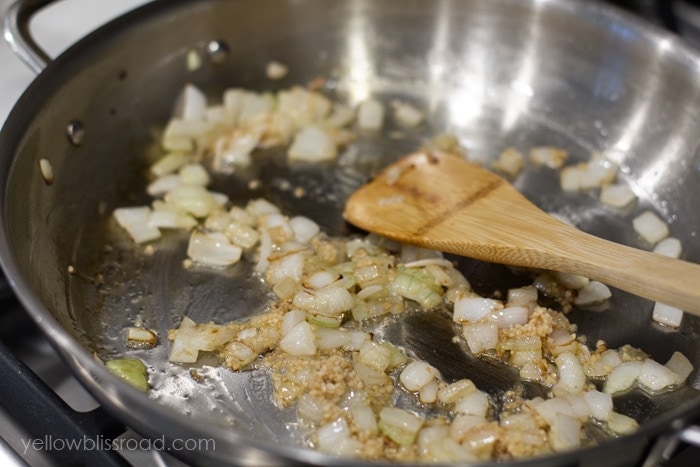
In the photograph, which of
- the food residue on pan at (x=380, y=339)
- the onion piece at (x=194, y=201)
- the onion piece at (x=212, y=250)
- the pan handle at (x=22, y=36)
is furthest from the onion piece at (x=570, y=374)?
the pan handle at (x=22, y=36)

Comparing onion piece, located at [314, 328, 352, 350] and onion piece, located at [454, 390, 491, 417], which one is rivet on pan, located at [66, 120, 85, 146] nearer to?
onion piece, located at [314, 328, 352, 350]

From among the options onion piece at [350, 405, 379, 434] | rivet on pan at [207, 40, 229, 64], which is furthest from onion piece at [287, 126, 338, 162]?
onion piece at [350, 405, 379, 434]

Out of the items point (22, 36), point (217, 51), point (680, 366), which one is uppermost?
point (22, 36)

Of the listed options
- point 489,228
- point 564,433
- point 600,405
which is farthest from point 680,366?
point 489,228

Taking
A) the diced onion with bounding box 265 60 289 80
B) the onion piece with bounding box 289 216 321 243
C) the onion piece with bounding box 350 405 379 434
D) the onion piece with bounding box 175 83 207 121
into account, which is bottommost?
the onion piece with bounding box 350 405 379 434

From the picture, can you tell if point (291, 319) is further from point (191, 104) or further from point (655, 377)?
point (191, 104)

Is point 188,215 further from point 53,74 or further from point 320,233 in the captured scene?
point 53,74
